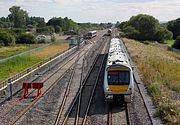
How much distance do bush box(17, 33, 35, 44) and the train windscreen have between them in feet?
273

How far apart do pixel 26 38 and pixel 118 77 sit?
84758 mm

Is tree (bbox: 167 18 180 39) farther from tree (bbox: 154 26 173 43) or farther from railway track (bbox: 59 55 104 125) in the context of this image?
railway track (bbox: 59 55 104 125)

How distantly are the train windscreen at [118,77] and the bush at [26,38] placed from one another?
83340mm

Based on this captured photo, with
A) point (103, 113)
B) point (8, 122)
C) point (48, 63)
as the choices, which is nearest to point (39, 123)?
point (8, 122)

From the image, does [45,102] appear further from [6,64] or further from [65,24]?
[65,24]

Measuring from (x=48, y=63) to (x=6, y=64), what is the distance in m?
12.9

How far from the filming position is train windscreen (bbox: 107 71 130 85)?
20844 mm

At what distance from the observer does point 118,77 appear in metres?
21.0

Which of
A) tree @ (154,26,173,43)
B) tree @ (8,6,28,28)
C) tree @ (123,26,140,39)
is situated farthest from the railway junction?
tree @ (8,6,28,28)

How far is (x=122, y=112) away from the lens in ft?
64.5

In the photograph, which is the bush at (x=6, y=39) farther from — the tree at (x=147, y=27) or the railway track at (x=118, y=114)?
the railway track at (x=118, y=114)

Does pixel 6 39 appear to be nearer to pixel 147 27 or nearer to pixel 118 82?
pixel 147 27

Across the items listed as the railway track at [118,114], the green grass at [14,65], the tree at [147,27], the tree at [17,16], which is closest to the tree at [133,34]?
the tree at [147,27]

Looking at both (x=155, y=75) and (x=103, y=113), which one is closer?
(x=103, y=113)
